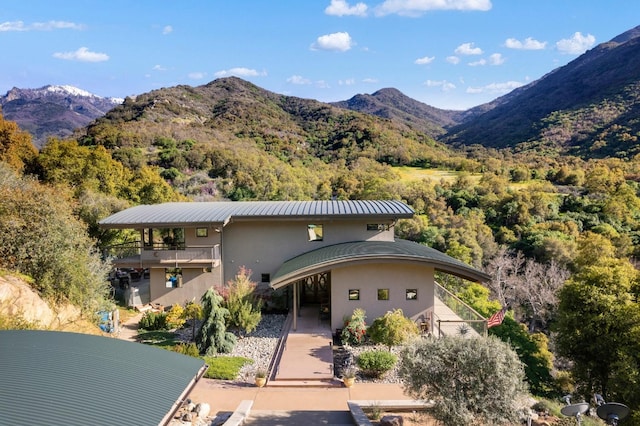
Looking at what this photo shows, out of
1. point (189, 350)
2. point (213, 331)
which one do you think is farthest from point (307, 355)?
point (189, 350)

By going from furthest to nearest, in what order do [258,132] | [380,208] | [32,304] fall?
[258,132] < [380,208] < [32,304]

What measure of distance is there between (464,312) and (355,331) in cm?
486

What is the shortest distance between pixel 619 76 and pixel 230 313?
107m

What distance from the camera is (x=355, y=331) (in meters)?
15.9

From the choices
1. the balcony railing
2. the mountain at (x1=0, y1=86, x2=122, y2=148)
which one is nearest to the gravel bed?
the balcony railing

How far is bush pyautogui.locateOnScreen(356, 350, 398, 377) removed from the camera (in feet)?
43.4

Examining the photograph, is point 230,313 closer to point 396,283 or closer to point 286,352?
point 286,352

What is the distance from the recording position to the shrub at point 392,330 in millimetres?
14344

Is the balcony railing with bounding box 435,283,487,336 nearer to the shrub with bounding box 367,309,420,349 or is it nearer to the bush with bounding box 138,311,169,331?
the shrub with bounding box 367,309,420,349

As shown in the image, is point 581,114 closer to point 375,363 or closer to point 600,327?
point 600,327

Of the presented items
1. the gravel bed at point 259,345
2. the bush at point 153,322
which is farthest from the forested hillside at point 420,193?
the gravel bed at point 259,345

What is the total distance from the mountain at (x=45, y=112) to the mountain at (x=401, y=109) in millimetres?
94007

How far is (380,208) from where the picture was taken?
20.9 meters

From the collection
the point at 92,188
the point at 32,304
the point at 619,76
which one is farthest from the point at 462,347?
the point at 619,76
